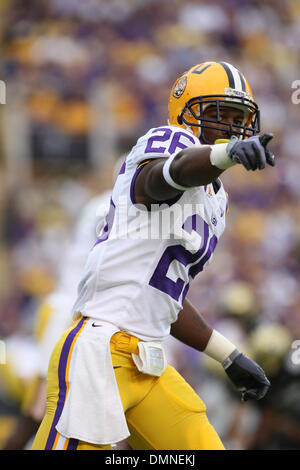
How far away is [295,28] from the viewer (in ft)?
35.6

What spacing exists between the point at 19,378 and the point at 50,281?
3.69 metres

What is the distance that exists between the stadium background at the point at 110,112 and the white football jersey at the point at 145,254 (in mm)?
4953

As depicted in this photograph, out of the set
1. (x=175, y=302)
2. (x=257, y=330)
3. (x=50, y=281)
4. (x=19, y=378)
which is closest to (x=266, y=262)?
→ (x=50, y=281)

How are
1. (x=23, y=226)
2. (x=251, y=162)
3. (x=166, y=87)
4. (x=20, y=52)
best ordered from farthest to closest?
1. (x=20, y=52)
2. (x=166, y=87)
3. (x=23, y=226)
4. (x=251, y=162)

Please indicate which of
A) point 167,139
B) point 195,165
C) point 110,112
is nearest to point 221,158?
point 195,165

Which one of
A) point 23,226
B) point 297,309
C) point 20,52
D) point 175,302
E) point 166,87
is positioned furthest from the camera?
point 20,52

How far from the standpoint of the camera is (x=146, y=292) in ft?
7.61

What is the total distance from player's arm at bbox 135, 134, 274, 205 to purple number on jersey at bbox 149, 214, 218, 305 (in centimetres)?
18

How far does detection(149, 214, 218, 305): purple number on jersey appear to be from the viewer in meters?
2.33

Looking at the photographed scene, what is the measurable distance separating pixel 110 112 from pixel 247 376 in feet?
25.6

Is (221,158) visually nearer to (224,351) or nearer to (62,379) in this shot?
(62,379)
